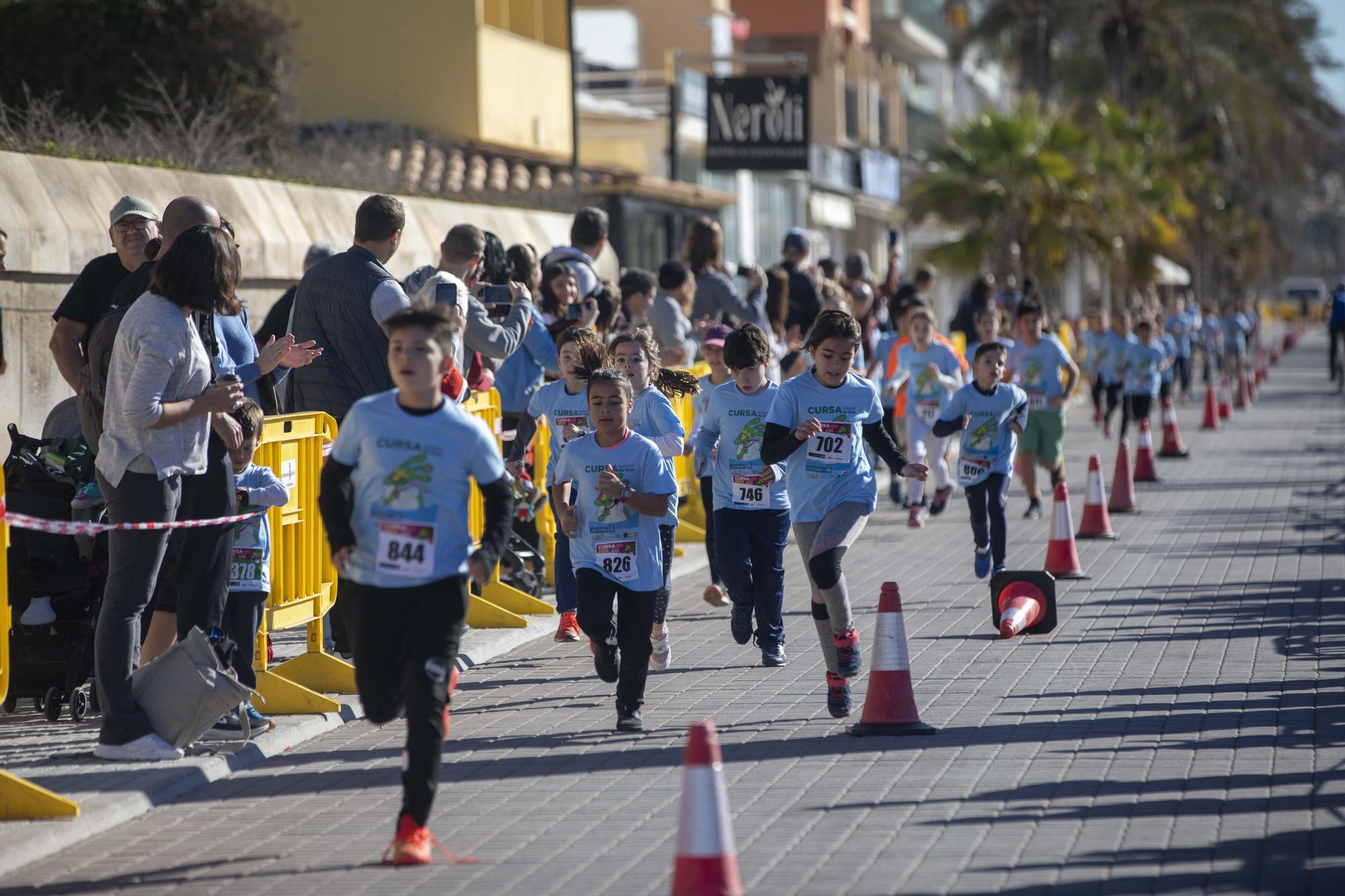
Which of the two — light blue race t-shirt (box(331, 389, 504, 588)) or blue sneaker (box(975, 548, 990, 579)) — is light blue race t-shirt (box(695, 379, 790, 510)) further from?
light blue race t-shirt (box(331, 389, 504, 588))

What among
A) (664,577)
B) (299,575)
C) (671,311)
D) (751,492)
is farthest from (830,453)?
(671,311)

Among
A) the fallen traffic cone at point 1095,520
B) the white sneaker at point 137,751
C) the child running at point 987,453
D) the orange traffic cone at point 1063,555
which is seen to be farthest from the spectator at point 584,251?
the white sneaker at point 137,751

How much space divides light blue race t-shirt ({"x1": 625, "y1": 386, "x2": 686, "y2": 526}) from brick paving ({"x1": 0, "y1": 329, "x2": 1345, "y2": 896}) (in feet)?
3.90

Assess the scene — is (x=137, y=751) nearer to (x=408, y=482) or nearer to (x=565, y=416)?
(x=408, y=482)

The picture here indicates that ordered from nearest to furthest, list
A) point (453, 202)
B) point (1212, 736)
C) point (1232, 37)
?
point (1212, 736) → point (453, 202) → point (1232, 37)

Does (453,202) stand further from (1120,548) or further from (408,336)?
(408,336)

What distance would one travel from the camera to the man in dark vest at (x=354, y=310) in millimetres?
8555

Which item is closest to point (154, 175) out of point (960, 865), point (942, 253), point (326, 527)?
point (326, 527)

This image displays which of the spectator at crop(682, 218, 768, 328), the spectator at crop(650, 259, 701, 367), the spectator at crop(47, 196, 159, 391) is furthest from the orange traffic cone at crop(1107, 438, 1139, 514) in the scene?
the spectator at crop(47, 196, 159, 391)

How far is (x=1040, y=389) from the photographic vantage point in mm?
15000

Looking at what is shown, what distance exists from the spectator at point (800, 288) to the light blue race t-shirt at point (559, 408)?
21.7 feet

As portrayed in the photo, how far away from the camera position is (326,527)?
577 cm

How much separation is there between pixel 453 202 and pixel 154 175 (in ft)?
15.5

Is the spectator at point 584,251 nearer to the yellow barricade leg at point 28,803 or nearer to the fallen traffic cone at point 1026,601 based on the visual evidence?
the fallen traffic cone at point 1026,601
